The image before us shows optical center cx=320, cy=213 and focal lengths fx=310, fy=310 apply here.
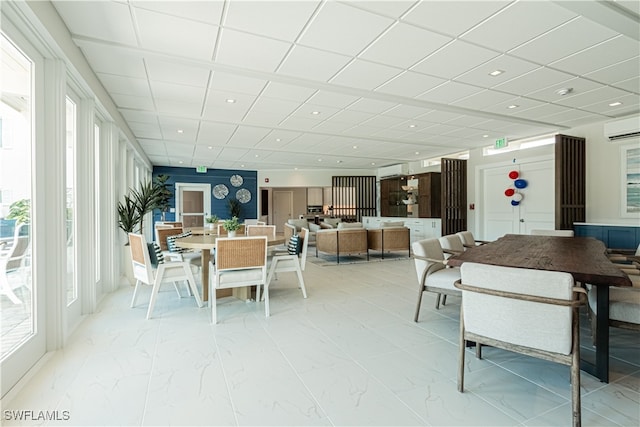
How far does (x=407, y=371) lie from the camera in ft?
7.45

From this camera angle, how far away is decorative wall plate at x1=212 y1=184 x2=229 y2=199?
1177cm

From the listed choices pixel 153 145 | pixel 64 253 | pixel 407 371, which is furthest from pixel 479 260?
pixel 153 145

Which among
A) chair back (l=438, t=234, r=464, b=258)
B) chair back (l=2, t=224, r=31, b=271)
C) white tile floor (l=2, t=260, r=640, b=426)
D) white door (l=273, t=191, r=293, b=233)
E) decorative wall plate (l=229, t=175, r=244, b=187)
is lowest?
white tile floor (l=2, t=260, r=640, b=426)

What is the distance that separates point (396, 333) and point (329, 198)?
11.2 metres

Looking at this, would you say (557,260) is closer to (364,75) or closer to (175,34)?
(364,75)

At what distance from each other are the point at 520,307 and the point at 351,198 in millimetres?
10208

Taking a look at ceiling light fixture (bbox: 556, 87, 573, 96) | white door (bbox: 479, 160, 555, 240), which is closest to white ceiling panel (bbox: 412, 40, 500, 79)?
ceiling light fixture (bbox: 556, 87, 573, 96)

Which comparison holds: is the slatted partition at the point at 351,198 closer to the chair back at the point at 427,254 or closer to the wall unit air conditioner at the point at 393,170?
the wall unit air conditioner at the point at 393,170

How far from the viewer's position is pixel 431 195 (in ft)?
31.2

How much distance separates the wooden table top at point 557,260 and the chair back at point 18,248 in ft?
10.5

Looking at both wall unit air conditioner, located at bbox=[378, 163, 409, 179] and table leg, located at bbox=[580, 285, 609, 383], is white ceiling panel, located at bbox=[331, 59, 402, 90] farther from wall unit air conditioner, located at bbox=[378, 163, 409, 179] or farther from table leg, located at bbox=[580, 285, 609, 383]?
wall unit air conditioner, located at bbox=[378, 163, 409, 179]

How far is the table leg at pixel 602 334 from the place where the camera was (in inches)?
82.3

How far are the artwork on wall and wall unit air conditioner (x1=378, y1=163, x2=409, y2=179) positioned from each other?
5.86m

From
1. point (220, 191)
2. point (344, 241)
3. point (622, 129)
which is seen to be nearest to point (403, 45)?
point (344, 241)
